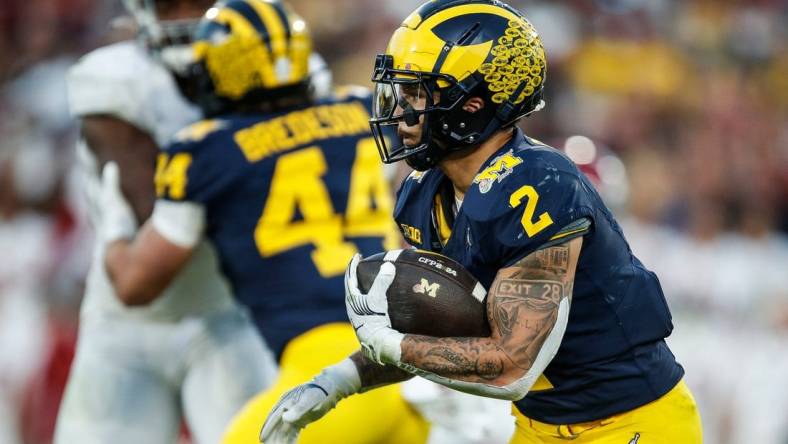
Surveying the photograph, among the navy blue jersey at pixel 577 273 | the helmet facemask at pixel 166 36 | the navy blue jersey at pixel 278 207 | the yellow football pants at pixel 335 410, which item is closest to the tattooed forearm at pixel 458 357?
the navy blue jersey at pixel 577 273

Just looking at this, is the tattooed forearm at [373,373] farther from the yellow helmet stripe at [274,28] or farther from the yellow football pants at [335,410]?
the yellow helmet stripe at [274,28]

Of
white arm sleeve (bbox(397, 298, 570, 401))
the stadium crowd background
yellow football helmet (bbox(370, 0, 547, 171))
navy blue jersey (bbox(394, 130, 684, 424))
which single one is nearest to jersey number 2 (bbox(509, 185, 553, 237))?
navy blue jersey (bbox(394, 130, 684, 424))

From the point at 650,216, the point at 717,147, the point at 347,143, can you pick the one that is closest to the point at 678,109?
the point at 717,147

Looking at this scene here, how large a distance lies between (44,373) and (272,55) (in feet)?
11.9

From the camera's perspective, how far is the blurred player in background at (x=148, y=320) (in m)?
4.38

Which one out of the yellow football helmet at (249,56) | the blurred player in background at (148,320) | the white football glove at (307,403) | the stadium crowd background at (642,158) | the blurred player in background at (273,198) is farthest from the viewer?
the stadium crowd background at (642,158)

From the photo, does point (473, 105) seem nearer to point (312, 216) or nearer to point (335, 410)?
point (335, 410)

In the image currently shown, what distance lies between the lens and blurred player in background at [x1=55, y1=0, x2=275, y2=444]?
173 inches

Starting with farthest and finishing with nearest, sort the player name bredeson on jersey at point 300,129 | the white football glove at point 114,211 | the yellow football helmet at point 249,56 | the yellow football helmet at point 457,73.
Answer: the white football glove at point 114,211 → the yellow football helmet at point 249,56 → the player name bredeson on jersey at point 300,129 → the yellow football helmet at point 457,73

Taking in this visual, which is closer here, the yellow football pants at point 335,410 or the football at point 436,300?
the football at point 436,300

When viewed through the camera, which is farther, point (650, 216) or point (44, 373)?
point (650, 216)

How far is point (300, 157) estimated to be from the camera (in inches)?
154

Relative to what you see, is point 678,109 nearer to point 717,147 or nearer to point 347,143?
point 717,147

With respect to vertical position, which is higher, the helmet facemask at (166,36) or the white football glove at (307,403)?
the helmet facemask at (166,36)
